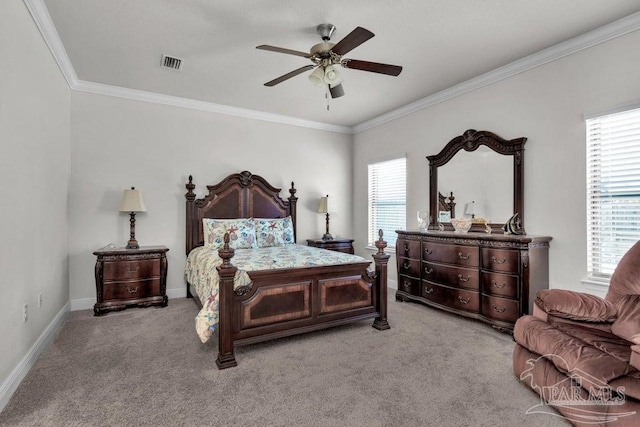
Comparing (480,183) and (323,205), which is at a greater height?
(480,183)

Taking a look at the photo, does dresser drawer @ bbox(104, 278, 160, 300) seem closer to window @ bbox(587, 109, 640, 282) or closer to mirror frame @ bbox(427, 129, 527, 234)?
mirror frame @ bbox(427, 129, 527, 234)

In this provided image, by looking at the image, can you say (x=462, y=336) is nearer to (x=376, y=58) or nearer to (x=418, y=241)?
(x=418, y=241)

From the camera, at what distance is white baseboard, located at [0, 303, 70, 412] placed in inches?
79.6

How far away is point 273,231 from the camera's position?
476 centimetres

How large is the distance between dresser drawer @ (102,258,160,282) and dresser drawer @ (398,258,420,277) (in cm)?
313

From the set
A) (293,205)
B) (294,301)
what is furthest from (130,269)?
(293,205)

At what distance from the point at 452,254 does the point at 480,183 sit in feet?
3.12

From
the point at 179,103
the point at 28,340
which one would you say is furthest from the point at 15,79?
the point at 179,103

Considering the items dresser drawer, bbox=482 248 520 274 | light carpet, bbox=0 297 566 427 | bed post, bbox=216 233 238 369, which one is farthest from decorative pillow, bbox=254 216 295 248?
dresser drawer, bbox=482 248 520 274

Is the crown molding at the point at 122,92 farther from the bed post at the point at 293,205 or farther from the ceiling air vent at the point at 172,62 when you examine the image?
the bed post at the point at 293,205

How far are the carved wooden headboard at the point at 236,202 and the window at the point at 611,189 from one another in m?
3.77

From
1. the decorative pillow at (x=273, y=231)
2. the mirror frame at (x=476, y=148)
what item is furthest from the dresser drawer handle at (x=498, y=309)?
the decorative pillow at (x=273, y=231)

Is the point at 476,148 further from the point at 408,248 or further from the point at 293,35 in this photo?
the point at 293,35

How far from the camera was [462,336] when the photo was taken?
3.14 m
